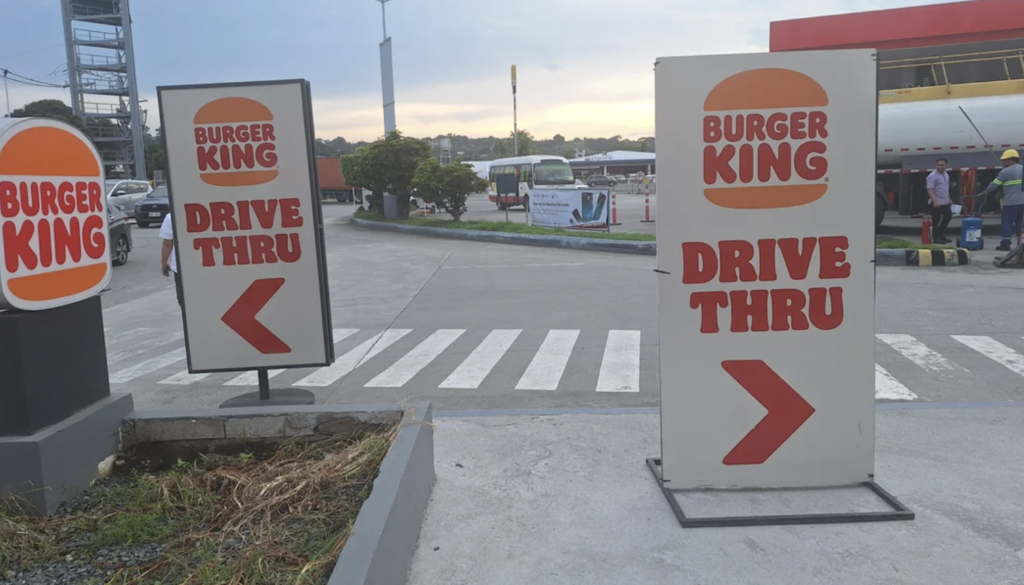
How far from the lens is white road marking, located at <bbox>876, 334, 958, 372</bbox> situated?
725 centimetres

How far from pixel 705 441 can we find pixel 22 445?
Result: 3.32 metres

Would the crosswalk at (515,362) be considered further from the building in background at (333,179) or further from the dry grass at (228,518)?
the building in background at (333,179)

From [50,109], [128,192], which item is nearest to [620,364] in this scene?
[128,192]

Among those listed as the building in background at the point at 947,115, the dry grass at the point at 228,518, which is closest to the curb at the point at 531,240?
the building in background at the point at 947,115

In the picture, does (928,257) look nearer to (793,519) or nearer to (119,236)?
(793,519)

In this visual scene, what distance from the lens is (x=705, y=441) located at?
4043 millimetres

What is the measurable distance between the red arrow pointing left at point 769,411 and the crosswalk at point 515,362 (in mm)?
2634

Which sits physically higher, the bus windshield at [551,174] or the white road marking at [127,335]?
the bus windshield at [551,174]

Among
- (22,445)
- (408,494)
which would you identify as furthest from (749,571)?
(22,445)

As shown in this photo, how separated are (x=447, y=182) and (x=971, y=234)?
14.6m

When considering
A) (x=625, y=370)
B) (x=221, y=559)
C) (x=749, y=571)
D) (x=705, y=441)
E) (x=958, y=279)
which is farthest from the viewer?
(x=958, y=279)

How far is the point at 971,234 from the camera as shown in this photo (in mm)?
15531

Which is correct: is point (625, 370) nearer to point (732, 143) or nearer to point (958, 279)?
point (732, 143)

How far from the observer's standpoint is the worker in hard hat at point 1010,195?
48.7ft
